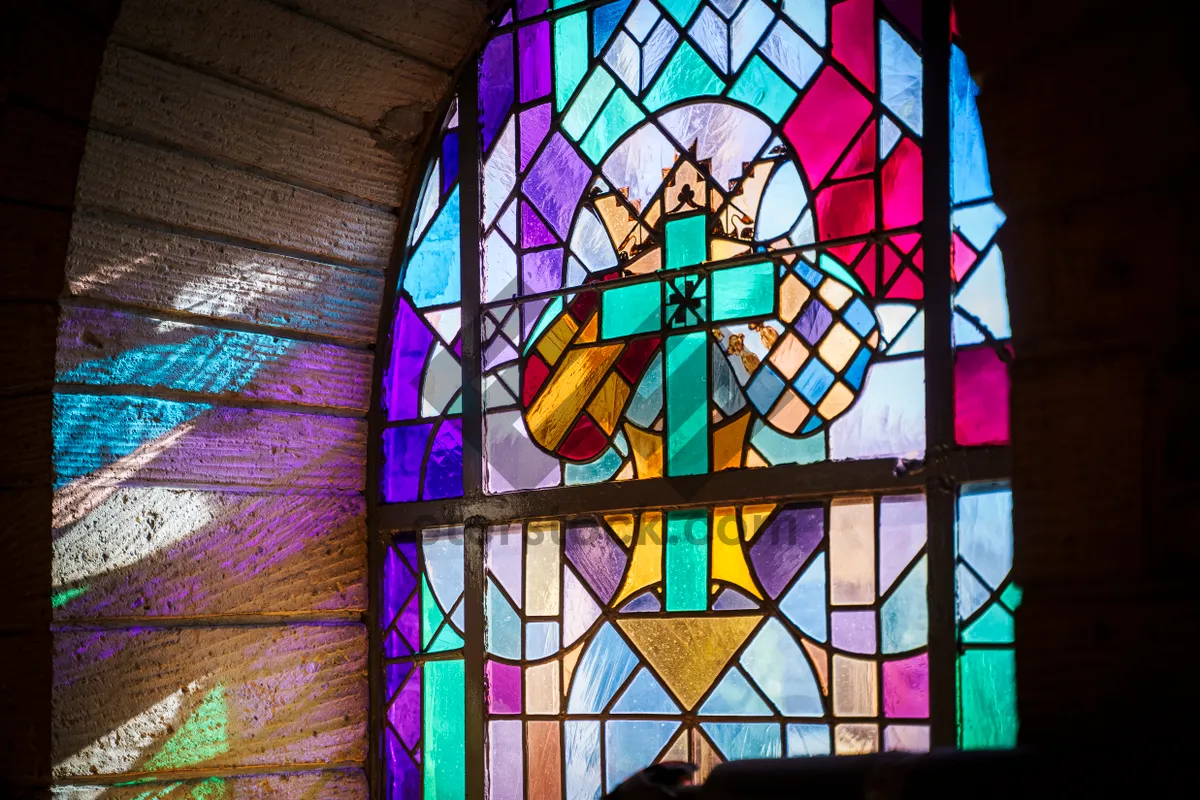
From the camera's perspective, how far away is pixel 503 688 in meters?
2.63

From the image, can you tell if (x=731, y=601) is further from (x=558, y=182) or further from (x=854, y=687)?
(x=558, y=182)

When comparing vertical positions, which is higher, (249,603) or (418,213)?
(418,213)

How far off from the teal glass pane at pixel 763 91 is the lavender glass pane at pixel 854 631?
1032 mm

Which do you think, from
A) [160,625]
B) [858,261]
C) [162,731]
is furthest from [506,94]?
[162,731]

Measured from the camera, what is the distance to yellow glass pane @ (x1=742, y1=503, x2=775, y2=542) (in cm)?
236

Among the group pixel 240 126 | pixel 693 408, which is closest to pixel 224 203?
pixel 240 126

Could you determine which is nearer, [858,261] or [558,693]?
[858,261]

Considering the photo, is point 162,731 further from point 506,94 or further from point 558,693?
point 506,94

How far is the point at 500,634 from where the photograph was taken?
8.74ft

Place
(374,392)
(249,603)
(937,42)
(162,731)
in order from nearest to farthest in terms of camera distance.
A: (937,42) < (162,731) < (249,603) < (374,392)

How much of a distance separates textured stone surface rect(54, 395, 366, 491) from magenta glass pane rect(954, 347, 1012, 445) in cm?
151

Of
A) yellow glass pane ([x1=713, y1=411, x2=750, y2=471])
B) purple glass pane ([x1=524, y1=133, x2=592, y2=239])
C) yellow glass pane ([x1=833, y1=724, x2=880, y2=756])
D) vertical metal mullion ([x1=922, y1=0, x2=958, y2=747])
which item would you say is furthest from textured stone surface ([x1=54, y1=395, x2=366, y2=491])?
vertical metal mullion ([x1=922, y1=0, x2=958, y2=747])

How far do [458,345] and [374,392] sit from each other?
286 millimetres

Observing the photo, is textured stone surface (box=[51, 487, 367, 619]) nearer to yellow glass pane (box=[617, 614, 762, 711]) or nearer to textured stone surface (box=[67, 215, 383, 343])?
textured stone surface (box=[67, 215, 383, 343])
